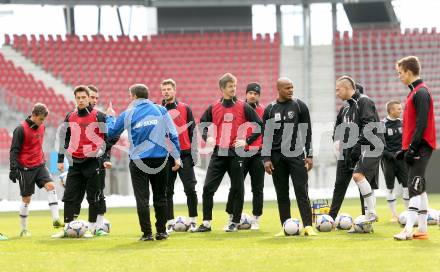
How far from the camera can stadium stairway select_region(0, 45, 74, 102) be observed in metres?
33.7

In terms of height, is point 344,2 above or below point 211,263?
above

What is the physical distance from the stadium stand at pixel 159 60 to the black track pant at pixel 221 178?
21088mm

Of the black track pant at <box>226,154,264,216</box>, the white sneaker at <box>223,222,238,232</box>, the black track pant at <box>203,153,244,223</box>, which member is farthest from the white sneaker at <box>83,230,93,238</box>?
the black track pant at <box>226,154,264,216</box>

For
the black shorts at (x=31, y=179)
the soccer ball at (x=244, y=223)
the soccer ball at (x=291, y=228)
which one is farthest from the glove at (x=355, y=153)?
the black shorts at (x=31, y=179)

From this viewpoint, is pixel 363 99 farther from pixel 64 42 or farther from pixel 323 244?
pixel 64 42

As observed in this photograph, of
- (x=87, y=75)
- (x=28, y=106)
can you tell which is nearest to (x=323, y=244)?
(x=28, y=106)

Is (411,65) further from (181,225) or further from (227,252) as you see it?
(181,225)

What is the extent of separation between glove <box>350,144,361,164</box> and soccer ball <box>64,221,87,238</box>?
3.89 m

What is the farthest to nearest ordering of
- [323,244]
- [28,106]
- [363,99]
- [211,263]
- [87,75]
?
1. [87,75]
2. [28,106]
3. [363,99]
4. [323,244]
5. [211,263]

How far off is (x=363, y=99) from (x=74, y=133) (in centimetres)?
407

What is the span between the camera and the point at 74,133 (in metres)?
11.4

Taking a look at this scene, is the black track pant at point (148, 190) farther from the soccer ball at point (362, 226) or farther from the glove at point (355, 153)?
the glove at point (355, 153)

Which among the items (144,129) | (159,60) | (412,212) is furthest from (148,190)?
(159,60)

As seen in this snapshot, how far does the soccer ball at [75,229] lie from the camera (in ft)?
36.9
